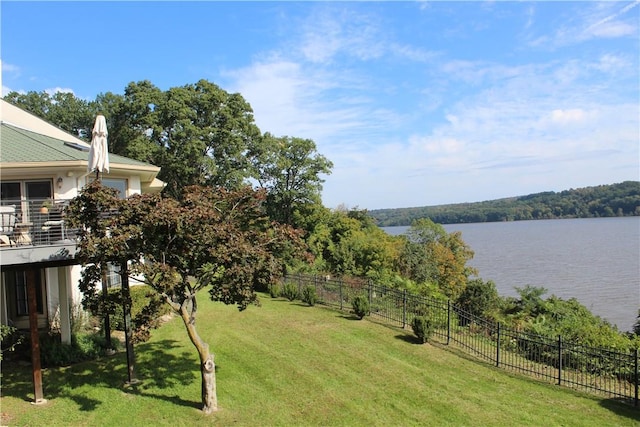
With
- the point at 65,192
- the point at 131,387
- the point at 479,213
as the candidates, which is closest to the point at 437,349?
the point at 131,387

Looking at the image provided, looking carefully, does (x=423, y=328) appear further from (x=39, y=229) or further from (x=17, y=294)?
(x=17, y=294)

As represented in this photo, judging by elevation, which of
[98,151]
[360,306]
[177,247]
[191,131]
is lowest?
[360,306]

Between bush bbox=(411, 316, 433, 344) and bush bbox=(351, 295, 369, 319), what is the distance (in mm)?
2615

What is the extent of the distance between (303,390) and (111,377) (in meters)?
4.64

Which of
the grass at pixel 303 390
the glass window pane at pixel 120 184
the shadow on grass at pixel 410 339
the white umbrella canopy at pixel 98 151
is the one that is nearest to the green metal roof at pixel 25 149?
the glass window pane at pixel 120 184

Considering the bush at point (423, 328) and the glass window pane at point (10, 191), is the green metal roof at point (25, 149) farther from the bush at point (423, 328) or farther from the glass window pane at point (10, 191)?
the bush at point (423, 328)

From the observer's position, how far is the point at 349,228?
36.3 metres

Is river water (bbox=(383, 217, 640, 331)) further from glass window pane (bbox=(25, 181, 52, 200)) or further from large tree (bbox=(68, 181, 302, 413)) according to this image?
glass window pane (bbox=(25, 181, 52, 200))

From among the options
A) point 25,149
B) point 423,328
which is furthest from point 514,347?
point 25,149

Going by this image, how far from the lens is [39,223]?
9.87 meters

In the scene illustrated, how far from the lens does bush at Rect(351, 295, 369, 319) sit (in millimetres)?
15906

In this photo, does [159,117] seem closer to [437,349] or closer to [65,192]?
[65,192]

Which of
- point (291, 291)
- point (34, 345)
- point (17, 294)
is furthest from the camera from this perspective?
point (291, 291)

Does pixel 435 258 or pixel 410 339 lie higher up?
pixel 410 339
